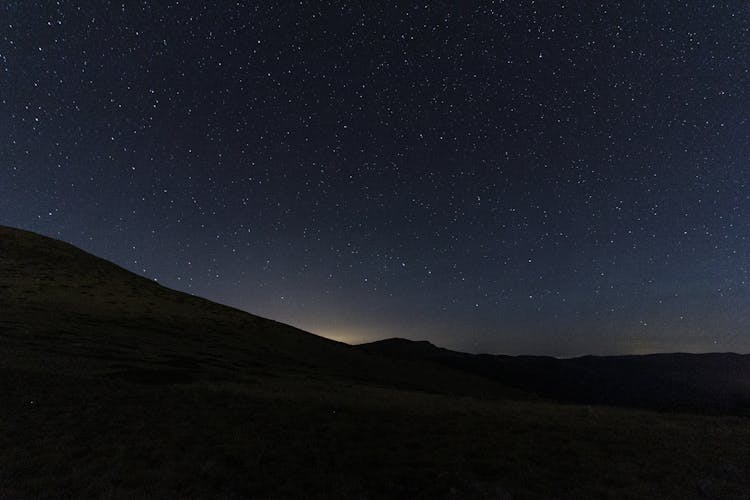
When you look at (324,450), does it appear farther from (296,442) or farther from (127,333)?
(127,333)

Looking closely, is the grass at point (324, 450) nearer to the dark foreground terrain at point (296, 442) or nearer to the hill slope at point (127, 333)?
the dark foreground terrain at point (296, 442)

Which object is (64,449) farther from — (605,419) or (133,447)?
(605,419)

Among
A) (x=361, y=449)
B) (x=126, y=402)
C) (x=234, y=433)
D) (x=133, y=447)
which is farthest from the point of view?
(x=126, y=402)

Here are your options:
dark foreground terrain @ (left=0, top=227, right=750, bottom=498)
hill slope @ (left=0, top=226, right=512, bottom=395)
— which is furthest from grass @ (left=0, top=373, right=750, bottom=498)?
hill slope @ (left=0, top=226, right=512, bottom=395)

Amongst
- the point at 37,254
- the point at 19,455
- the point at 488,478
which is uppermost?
the point at 37,254

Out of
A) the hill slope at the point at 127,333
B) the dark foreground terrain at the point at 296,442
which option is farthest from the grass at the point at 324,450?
the hill slope at the point at 127,333

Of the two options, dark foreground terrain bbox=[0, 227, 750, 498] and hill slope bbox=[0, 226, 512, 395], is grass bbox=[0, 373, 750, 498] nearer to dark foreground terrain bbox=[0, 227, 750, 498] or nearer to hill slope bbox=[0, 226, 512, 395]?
dark foreground terrain bbox=[0, 227, 750, 498]

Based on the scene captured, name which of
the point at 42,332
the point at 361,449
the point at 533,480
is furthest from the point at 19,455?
the point at 42,332

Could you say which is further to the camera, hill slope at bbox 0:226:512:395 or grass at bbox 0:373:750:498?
hill slope at bbox 0:226:512:395

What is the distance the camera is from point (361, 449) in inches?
579

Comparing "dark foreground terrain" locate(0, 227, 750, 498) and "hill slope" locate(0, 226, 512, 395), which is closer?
"dark foreground terrain" locate(0, 227, 750, 498)

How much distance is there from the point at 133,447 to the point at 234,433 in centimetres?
356

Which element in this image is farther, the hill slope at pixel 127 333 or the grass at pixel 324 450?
the hill slope at pixel 127 333

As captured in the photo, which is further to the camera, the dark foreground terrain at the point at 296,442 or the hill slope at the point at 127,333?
the hill slope at the point at 127,333
